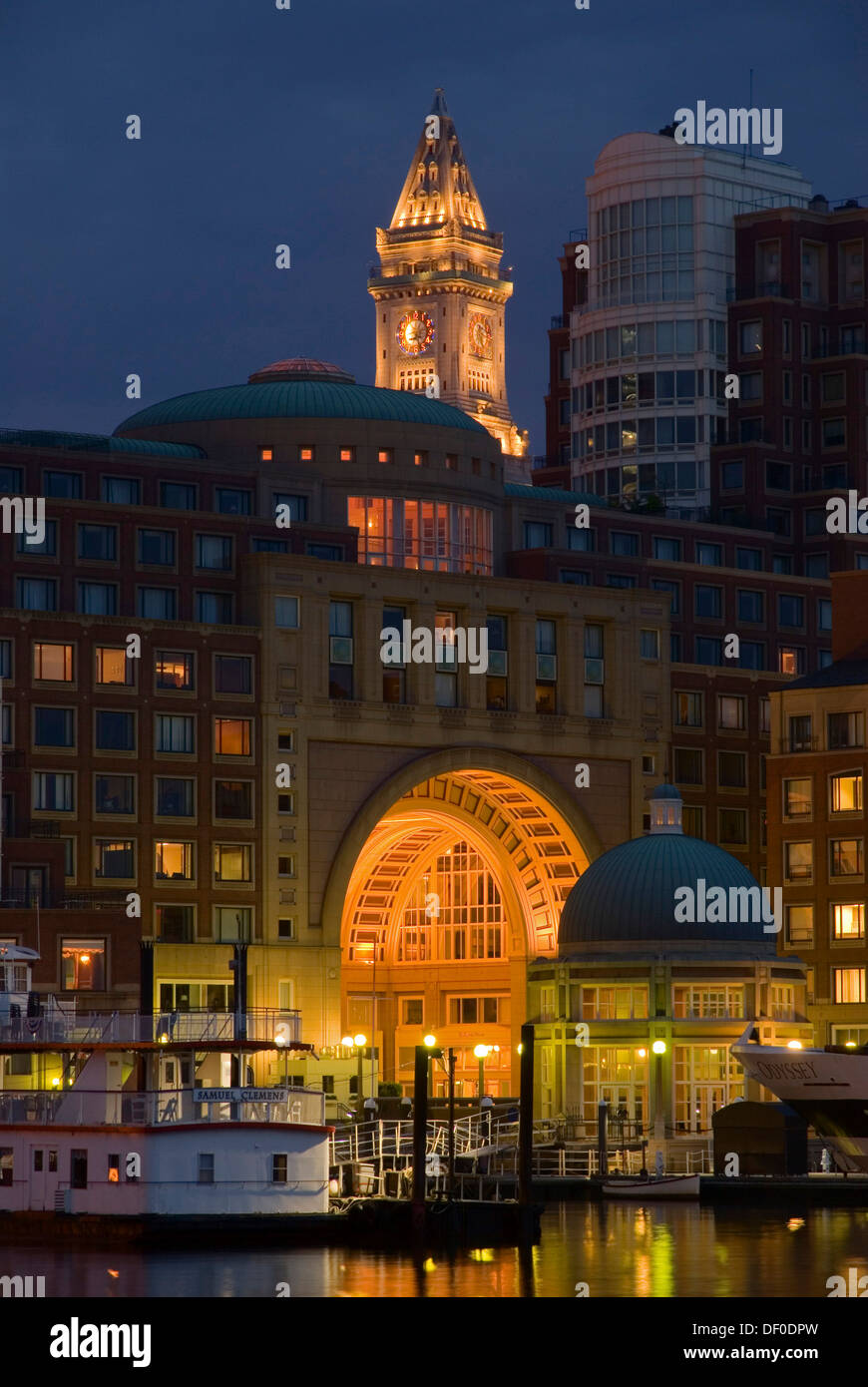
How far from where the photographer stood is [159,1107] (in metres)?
94.6

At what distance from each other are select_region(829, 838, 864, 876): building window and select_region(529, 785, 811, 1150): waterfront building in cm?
1378

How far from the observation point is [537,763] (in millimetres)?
158375

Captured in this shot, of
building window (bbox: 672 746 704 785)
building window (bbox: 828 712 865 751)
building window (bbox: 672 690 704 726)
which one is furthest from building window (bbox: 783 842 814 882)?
building window (bbox: 672 690 704 726)

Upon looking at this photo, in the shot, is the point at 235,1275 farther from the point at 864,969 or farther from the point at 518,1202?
the point at 864,969

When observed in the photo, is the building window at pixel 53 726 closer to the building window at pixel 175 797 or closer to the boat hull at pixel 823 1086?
the building window at pixel 175 797

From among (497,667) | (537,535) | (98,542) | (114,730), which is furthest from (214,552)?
(537,535)

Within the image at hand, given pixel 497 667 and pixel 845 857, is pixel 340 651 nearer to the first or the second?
pixel 497 667

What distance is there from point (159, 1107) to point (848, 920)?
69.4m

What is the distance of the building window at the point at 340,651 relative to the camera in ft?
502

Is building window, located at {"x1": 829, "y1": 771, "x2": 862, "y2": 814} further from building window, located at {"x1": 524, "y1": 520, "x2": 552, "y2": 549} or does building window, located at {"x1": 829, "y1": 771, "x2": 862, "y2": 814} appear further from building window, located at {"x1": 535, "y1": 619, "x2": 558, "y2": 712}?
building window, located at {"x1": 524, "y1": 520, "x2": 552, "y2": 549}

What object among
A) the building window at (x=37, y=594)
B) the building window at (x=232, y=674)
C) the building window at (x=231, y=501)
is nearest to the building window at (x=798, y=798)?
the building window at (x=232, y=674)

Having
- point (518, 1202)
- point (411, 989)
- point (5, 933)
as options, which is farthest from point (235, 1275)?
point (411, 989)

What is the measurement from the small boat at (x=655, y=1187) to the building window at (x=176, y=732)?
3957cm
